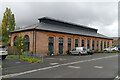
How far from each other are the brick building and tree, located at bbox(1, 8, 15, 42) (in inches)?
877

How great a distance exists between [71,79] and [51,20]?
886 inches

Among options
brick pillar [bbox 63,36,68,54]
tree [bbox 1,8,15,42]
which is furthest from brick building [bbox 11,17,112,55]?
tree [bbox 1,8,15,42]

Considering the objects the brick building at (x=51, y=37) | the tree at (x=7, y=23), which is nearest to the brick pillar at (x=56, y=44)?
the brick building at (x=51, y=37)

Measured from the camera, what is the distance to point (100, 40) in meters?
39.8

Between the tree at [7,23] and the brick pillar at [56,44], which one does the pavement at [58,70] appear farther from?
the tree at [7,23]

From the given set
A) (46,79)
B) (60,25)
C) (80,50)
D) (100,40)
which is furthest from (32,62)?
(100,40)

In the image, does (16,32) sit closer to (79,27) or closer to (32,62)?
(32,62)

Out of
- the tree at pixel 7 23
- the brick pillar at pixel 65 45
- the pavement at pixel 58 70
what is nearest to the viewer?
the pavement at pixel 58 70

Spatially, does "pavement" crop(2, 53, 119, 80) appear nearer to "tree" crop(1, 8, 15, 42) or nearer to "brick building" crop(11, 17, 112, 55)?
"brick building" crop(11, 17, 112, 55)

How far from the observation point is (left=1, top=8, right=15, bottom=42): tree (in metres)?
46.3

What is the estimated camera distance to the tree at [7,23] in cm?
4634

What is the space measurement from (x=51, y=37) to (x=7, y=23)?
30.5 m

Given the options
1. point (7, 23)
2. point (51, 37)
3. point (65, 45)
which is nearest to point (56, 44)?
point (51, 37)

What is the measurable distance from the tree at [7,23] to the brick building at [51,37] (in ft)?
73.0
